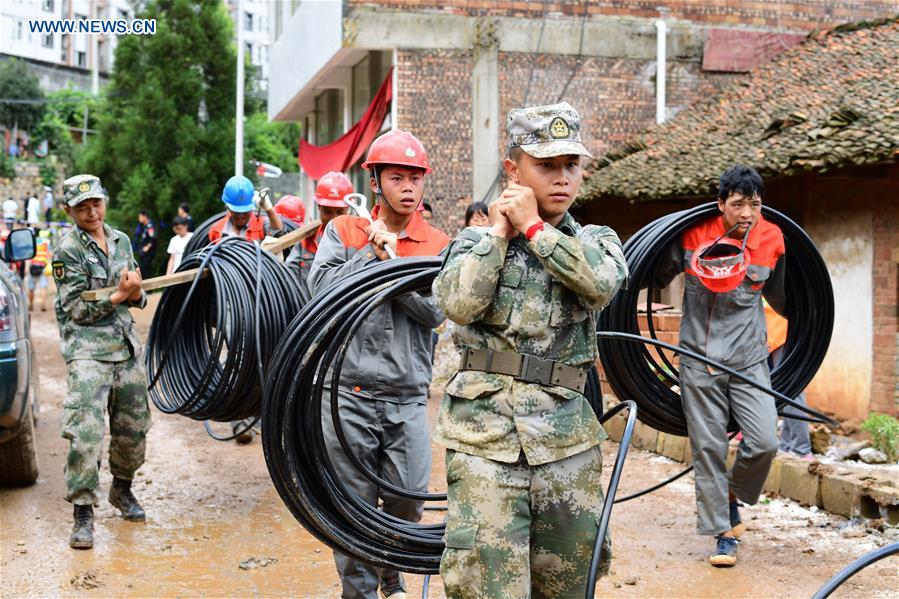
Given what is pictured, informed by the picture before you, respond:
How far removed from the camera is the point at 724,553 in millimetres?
6191

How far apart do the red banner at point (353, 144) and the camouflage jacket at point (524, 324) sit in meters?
12.1

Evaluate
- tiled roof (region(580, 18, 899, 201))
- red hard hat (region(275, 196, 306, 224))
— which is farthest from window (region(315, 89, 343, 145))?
red hard hat (region(275, 196, 306, 224))

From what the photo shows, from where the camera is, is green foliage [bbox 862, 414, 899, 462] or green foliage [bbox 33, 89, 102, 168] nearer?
green foliage [bbox 862, 414, 899, 462]

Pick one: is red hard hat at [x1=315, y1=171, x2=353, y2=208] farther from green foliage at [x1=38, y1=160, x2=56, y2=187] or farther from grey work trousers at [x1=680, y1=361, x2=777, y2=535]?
green foliage at [x1=38, y1=160, x2=56, y2=187]

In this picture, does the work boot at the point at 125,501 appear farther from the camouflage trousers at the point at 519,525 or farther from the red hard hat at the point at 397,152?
the camouflage trousers at the point at 519,525

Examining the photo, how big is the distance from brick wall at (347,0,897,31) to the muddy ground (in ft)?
26.8

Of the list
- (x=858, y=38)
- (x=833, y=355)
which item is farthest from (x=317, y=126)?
(x=833, y=355)

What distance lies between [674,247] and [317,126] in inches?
704

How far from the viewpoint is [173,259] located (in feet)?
57.5

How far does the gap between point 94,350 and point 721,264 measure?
3583mm

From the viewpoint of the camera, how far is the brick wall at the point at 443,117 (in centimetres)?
1509

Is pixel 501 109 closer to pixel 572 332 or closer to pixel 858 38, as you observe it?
pixel 858 38

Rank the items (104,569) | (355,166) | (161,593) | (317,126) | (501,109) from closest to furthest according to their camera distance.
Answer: (161,593) < (104,569) < (501,109) < (355,166) < (317,126)

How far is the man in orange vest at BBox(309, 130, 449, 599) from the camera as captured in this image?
4.64 m
